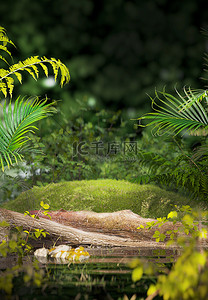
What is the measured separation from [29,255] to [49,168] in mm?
3894

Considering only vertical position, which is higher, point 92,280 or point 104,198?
point 104,198

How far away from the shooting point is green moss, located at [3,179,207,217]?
6.01 metres

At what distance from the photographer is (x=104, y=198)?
6395 mm

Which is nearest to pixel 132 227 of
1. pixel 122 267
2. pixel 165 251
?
pixel 165 251

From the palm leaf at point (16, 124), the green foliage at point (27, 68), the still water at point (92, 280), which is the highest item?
the green foliage at point (27, 68)

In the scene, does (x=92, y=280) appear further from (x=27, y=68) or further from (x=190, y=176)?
(x=190, y=176)

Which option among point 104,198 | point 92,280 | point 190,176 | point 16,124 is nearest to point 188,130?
point 190,176

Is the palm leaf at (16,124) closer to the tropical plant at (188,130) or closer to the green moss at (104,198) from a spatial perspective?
the tropical plant at (188,130)

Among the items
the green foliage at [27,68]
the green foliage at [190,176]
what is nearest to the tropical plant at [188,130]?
the green foliage at [190,176]

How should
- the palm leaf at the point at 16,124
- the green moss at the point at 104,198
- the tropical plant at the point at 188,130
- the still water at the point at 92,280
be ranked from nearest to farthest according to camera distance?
the still water at the point at 92,280 < the palm leaf at the point at 16,124 < the tropical plant at the point at 188,130 < the green moss at the point at 104,198

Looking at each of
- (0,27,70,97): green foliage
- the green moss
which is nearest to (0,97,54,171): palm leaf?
(0,27,70,97): green foliage

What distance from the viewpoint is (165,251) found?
405 cm

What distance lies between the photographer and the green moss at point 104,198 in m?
6.01

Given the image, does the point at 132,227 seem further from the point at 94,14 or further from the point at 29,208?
the point at 94,14
